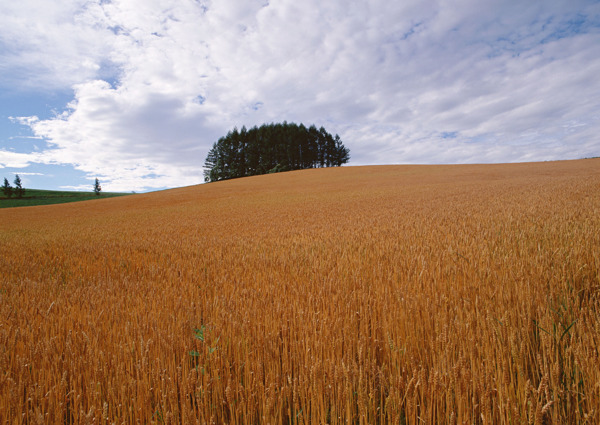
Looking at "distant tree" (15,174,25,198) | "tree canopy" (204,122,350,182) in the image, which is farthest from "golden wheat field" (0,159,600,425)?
"distant tree" (15,174,25,198)

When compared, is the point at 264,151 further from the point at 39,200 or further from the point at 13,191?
the point at 13,191

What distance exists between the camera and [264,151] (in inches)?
3009

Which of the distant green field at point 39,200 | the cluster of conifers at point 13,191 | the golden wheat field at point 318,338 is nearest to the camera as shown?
the golden wheat field at point 318,338

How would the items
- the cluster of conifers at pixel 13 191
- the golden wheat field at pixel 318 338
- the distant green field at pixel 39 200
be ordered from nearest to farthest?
the golden wheat field at pixel 318 338
the distant green field at pixel 39 200
the cluster of conifers at pixel 13 191

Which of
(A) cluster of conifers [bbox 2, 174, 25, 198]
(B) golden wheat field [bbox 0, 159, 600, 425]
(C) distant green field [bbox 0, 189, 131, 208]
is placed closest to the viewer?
(B) golden wheat field [bbox 0, 159, 600, 425]

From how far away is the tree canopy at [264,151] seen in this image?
75688 millimetres

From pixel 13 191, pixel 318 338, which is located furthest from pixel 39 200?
pixel 318 338

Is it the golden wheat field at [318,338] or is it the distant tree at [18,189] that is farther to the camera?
the distant tree at [18,189]

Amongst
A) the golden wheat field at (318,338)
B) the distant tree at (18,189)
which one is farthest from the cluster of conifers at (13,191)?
the golden wheat field at (318,338)

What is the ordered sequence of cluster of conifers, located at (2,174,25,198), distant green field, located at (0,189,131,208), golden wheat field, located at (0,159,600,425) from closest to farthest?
golden wheat field, located at (0,159,600,425) < distant green field, located at (0,189,131,208) < cluster of conifers, located at (2,174,25,198)

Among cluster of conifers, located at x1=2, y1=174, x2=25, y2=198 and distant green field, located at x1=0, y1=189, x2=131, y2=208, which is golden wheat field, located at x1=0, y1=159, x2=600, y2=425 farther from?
cluster of conifers, located at x1=2, y1=174, x2=25, y2=198

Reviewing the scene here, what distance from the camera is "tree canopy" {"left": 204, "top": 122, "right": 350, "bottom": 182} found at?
75688 millimetres

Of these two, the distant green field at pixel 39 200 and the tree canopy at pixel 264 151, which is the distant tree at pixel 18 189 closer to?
the distant green field at pixel 39 200

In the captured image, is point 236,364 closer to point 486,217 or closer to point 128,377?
point 128,377
